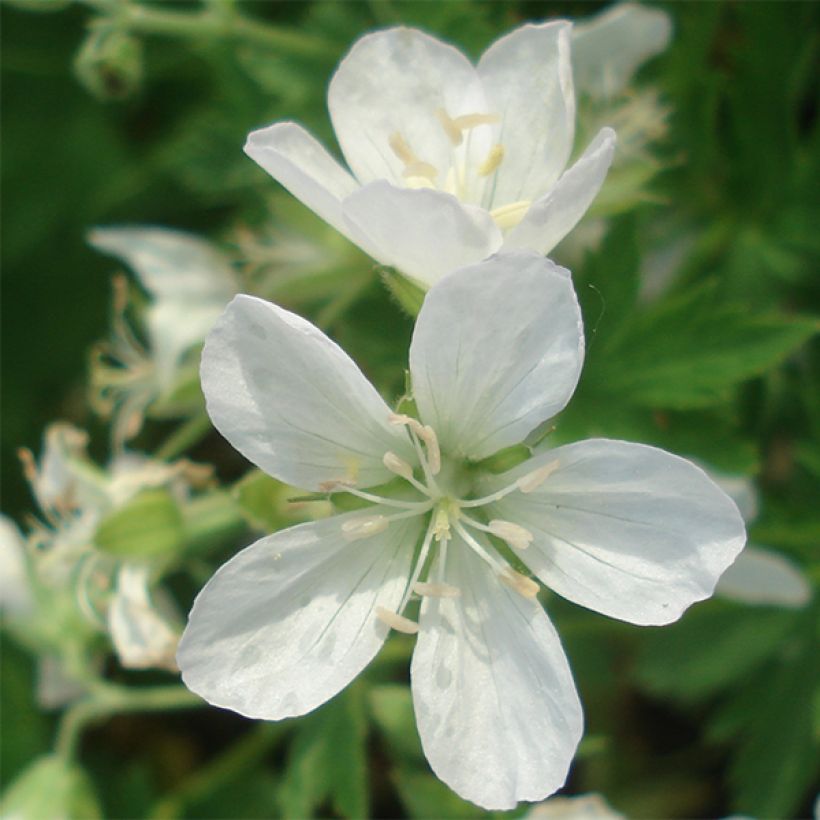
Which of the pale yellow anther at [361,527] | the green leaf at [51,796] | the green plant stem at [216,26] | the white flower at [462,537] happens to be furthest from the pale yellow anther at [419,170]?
the green leaf at [51,796]

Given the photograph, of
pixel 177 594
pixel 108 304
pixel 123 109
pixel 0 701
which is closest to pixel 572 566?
pixel 177 594

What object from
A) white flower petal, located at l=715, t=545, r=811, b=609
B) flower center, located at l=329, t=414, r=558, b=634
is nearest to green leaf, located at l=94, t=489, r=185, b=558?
flower center, located at l=329, t=414, r=558, b=634

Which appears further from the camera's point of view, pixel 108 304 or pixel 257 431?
pixel 108 304

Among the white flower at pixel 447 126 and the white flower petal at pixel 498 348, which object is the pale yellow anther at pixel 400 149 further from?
the white flower petal at pixel 498 348

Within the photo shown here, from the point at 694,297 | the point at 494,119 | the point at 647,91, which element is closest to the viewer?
the point at 494,119

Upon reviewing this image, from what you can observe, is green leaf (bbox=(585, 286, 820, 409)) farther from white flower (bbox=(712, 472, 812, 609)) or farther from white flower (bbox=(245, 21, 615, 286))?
white flower (bbox=(245, 21, 615, 286))

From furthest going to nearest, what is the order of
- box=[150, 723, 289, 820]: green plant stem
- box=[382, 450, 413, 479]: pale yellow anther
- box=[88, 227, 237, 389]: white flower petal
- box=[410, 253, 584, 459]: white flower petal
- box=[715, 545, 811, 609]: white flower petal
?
box=[150, 723, 289, 820]: green plant stem → box=[88, 227, 237, 389]: white flower petal → box=[715, 545, 811, 609]: white flower petal → box=[382, 450, 413, 479]: pale yellow anther → box=[410, 253, 584, 459]: white flower petal

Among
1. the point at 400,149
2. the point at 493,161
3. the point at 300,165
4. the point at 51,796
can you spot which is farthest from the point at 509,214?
the point at 51,796

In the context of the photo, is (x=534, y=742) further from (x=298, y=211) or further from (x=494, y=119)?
(x=298, y=211)
